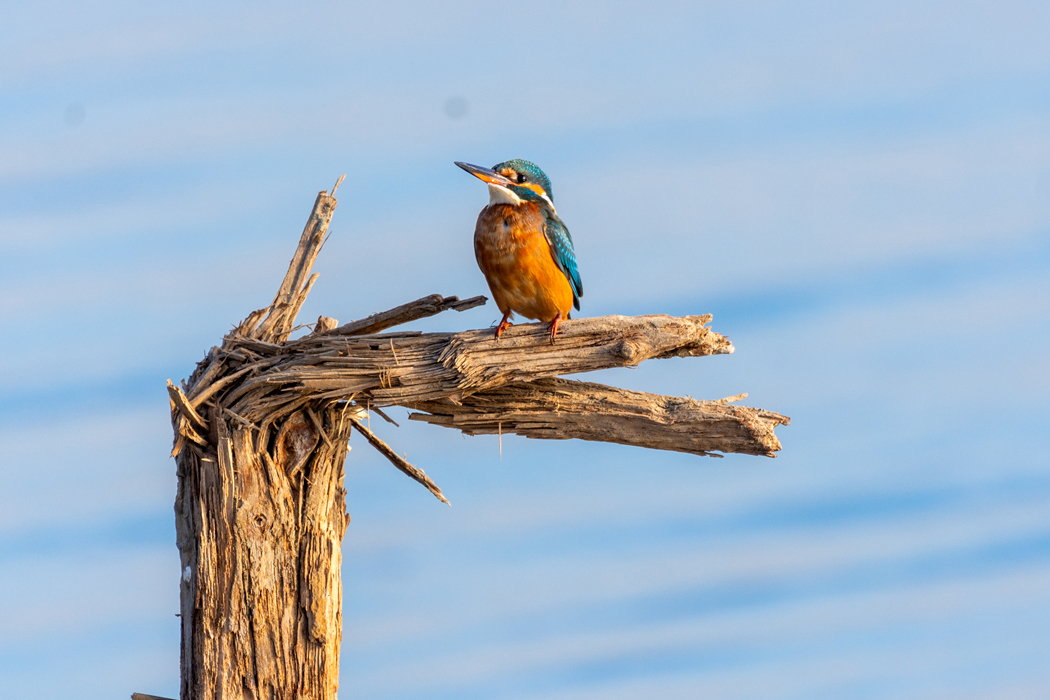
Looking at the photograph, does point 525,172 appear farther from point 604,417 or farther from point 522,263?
point 604,417

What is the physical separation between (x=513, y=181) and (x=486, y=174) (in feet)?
0.75

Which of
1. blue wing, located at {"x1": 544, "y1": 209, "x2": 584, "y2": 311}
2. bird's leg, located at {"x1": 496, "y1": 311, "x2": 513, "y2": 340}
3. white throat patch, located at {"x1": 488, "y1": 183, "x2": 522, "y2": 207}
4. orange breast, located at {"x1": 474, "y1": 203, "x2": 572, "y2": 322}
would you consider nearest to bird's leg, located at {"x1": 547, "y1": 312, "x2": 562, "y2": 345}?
orange breast, located at {"x1": 474, "y1": 203, "x2": 572, "y2": 322}

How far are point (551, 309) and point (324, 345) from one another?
1667mm

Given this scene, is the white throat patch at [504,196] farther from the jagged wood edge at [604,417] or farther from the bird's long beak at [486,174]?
the jagged wood edge at [604,417]

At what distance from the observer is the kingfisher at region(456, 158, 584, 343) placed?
6926 mm

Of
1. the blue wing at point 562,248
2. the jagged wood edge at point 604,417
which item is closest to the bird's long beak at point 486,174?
the blue wing at point 562,248

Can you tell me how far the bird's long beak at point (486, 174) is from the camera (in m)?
7.10

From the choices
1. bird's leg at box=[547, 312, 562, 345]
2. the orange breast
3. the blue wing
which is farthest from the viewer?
the blue wing

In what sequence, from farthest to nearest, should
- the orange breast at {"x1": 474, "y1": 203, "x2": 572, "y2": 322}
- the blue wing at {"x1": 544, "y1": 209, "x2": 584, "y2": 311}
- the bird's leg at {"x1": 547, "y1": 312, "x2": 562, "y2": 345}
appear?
the blue wing at {"x1": 544, "y1": 209, "x2": 584, "y2": 311}
the orange breast at {"x1": 474, "y1": 203, "x2": 572, "y2": 322}
the bird's leg at {"x1": 547, "y1": 312, "x2": 562, "y2": 345}

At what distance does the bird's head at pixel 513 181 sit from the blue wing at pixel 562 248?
21 cm

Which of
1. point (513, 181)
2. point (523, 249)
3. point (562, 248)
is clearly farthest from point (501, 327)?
point (513, 181)

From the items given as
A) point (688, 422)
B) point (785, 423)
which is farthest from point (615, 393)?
point (785, 423)

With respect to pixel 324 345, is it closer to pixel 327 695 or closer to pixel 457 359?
pixel 457 359

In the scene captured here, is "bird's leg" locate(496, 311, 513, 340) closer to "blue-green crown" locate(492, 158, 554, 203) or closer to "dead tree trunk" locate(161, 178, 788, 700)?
"dead tree trunk" locate(161, 178, 788, 700)
